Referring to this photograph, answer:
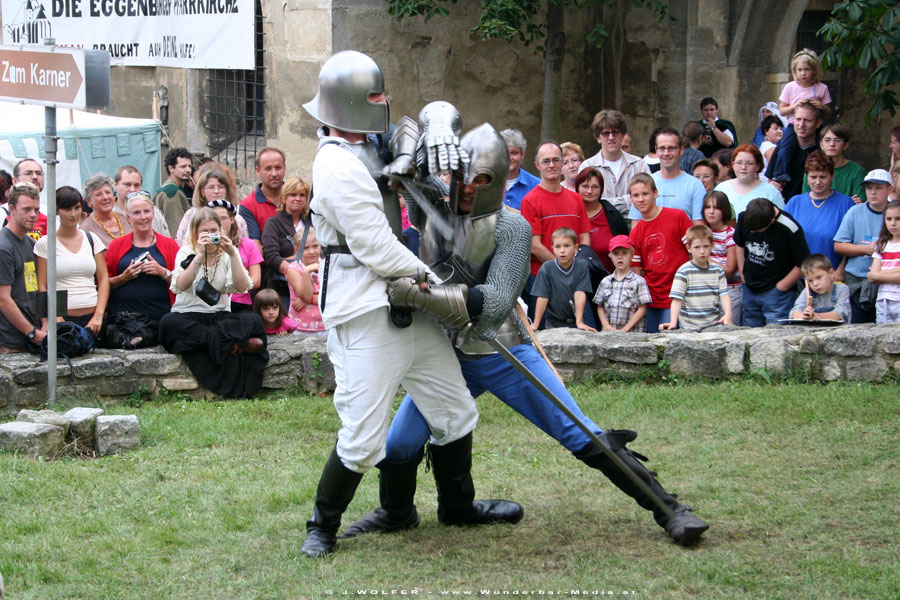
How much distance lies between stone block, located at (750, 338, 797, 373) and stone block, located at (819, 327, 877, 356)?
21 cm

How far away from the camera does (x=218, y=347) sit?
700 cm

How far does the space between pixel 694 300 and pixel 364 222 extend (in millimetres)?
3995

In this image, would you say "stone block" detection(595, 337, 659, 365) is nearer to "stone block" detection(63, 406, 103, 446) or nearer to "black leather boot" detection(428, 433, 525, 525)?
"black leather boot" detection(428, 433, 525, 525)

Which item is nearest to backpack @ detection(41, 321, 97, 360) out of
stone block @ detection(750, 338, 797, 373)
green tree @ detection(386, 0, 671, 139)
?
stone block @ detection(750, 338, 797, 373)

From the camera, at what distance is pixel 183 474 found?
5477 millimetres

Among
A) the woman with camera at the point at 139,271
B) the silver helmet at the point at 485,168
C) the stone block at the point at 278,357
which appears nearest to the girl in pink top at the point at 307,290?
the stone block at the point at 278,357

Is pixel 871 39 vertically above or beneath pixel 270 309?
above

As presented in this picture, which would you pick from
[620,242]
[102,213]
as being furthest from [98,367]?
[620,242]

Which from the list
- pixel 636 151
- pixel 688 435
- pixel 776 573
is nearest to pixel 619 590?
pixel 776 573

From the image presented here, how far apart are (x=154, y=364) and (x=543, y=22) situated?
783cm

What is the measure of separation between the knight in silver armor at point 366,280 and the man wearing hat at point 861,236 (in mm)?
4130

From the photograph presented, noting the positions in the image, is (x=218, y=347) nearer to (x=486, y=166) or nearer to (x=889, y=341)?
(x=486, y=166)

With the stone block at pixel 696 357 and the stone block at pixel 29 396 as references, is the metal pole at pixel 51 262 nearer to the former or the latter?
the stone block at pixel 29 396

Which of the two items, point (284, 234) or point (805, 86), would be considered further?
point (805, 86)
